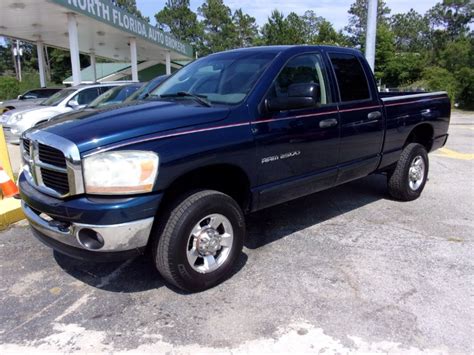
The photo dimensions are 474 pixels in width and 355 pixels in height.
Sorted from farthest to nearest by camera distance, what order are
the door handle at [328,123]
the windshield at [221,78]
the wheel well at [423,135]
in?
the wheel well at [423,135], the door handle at [328,123], the windshield at [221,78]

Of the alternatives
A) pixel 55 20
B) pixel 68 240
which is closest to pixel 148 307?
pixel 68 240

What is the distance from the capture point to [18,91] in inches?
1310

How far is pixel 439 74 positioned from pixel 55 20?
2484 cm

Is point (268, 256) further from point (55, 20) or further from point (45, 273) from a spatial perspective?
point (55, 20)

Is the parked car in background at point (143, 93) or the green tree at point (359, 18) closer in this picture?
the parked car in background at point (143, 93)

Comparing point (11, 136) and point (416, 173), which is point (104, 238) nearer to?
point (416, 173)

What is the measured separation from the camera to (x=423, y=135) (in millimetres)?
6207

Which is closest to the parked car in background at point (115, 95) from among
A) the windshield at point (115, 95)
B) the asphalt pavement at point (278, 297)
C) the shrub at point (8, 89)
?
the windshield at point (115, 95)

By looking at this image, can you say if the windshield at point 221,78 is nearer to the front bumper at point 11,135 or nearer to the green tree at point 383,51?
the front bumper at point 11,135

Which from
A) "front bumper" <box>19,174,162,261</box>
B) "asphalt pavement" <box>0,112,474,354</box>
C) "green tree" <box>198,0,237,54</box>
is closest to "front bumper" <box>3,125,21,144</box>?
"asphalt pavement" <box>0,112,474,354</box>

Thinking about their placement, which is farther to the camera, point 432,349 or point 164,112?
point 164,112

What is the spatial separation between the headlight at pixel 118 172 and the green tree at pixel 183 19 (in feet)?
265

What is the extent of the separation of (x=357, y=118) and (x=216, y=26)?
267 ft

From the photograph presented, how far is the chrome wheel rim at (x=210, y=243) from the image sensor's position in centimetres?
339
